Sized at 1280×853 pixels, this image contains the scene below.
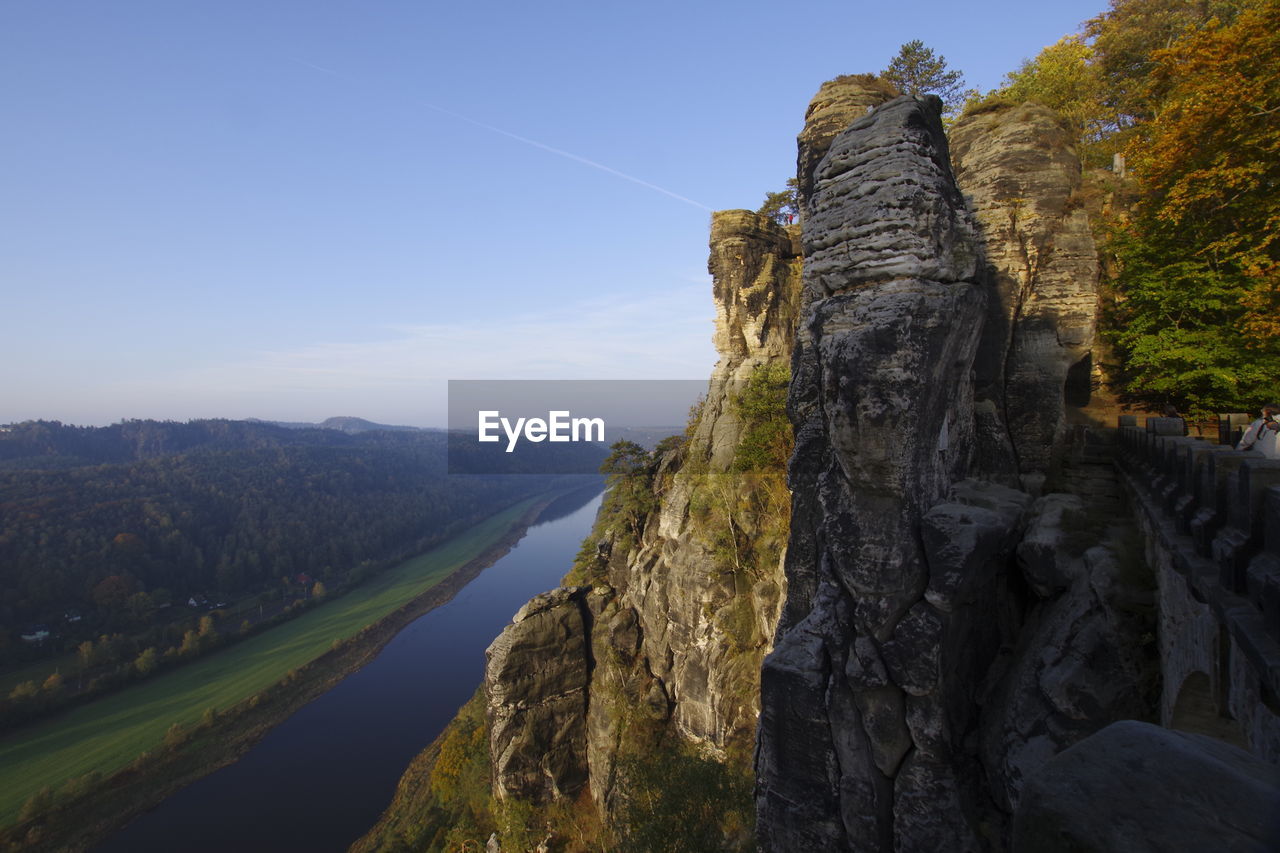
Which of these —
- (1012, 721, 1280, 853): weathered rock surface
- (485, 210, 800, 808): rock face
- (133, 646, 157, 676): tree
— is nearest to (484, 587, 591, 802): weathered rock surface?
(485, 210, 800, 808): rock face

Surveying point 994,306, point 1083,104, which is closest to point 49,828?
point 994,306

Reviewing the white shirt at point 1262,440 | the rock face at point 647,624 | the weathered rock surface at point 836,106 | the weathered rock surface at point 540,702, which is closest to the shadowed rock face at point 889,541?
the white shirt at point 1262,440

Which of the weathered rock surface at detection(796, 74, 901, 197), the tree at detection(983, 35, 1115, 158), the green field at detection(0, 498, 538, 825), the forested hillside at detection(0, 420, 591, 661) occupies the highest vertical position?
the tree at detection(983, 35, 1115, 158)

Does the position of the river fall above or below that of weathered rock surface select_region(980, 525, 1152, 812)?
below

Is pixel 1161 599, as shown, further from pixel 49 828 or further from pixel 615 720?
pixel 49 828

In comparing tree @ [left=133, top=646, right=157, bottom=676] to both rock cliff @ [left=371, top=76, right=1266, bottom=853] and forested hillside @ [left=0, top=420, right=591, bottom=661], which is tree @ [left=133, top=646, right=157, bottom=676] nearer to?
forested hillside @ [left=0, top=420, right=591, bottom=661]

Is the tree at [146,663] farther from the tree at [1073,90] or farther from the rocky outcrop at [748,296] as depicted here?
the tree at [1073,90]

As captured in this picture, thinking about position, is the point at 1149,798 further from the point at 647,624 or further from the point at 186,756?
the point at 186,756
